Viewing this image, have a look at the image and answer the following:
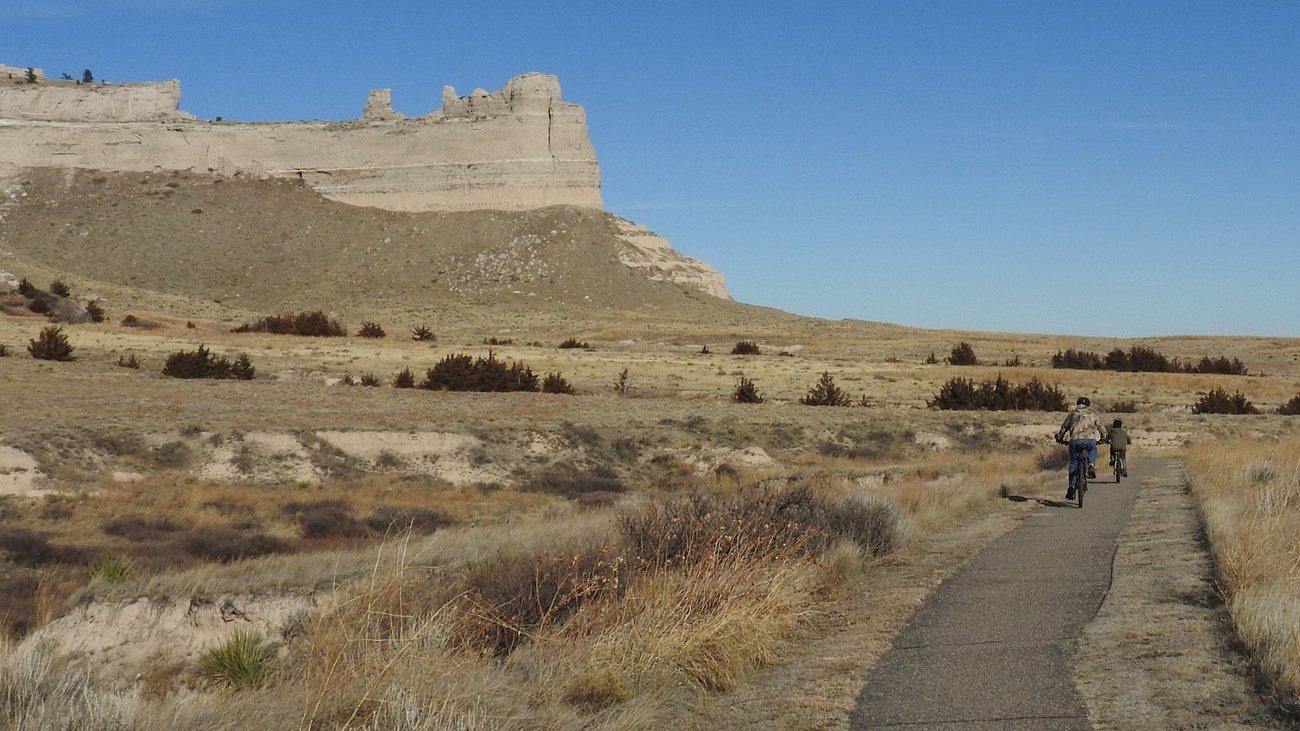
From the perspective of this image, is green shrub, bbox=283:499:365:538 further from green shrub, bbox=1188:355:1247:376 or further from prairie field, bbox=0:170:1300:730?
green shrub, bbox=1188:355:1247:376

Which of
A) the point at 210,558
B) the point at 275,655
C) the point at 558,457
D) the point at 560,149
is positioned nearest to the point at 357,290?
the point at 560,149

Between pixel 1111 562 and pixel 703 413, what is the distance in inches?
951

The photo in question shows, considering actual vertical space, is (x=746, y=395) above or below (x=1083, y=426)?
below

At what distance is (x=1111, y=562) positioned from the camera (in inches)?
443

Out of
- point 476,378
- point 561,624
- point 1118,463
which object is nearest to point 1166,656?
point 561,624

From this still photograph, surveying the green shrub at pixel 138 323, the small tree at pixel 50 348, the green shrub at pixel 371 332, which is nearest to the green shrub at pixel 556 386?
the small tree at pixel 50 348

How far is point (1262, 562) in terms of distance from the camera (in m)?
8.92

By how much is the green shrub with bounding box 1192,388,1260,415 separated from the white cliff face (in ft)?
226

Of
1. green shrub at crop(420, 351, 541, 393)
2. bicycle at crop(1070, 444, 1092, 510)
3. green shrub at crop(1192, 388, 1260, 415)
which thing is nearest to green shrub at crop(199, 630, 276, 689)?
bicycle at crop(1070, 444, 1092, 510)

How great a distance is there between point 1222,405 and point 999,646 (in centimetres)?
3897

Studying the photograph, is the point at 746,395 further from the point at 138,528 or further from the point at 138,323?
the point at 138,323

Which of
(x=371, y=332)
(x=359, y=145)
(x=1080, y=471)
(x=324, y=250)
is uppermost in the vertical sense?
(x=359, y=145)

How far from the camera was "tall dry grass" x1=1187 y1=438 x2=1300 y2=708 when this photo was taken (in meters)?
6.59

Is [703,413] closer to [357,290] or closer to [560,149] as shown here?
[357,290]
